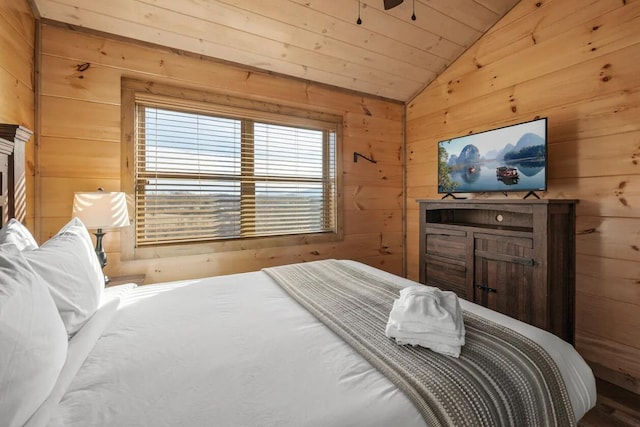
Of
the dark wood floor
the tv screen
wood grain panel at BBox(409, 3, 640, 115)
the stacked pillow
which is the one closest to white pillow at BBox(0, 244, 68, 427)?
the stacked pillow

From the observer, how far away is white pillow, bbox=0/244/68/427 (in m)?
0.56

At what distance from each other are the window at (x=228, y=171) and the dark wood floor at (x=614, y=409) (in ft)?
7.43

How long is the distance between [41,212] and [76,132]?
62 cm

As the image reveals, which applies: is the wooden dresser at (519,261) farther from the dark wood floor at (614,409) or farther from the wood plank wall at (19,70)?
the wood plank wall at (19,70)

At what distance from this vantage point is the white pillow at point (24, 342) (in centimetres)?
56

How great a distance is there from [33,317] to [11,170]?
1182mm

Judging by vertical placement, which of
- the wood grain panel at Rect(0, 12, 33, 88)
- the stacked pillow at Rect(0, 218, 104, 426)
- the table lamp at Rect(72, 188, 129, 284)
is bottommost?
the stacked pillow at Rect(0, 218, 104, 426)

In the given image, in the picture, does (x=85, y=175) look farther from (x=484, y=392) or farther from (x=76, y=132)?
(x=484, y=392)

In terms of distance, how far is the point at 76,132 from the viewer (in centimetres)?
218

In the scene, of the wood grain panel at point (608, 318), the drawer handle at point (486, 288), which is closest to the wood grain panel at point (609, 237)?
the wood grain panel at point (608, 318)

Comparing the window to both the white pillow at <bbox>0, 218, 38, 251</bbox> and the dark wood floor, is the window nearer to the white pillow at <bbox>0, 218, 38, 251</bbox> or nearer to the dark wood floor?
the white pillow at <bbox>0, 218, 38, 251</bbox>

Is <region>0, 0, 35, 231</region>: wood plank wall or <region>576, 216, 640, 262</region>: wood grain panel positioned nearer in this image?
<region>0, 0, 35, 231</region>: wood plank wall

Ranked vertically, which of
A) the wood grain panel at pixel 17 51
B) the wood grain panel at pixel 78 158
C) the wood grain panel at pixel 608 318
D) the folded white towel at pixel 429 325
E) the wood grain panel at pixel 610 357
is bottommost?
Result: the wood grain panel at pixel 610 357

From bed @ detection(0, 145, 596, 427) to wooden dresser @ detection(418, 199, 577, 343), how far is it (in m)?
0.98
